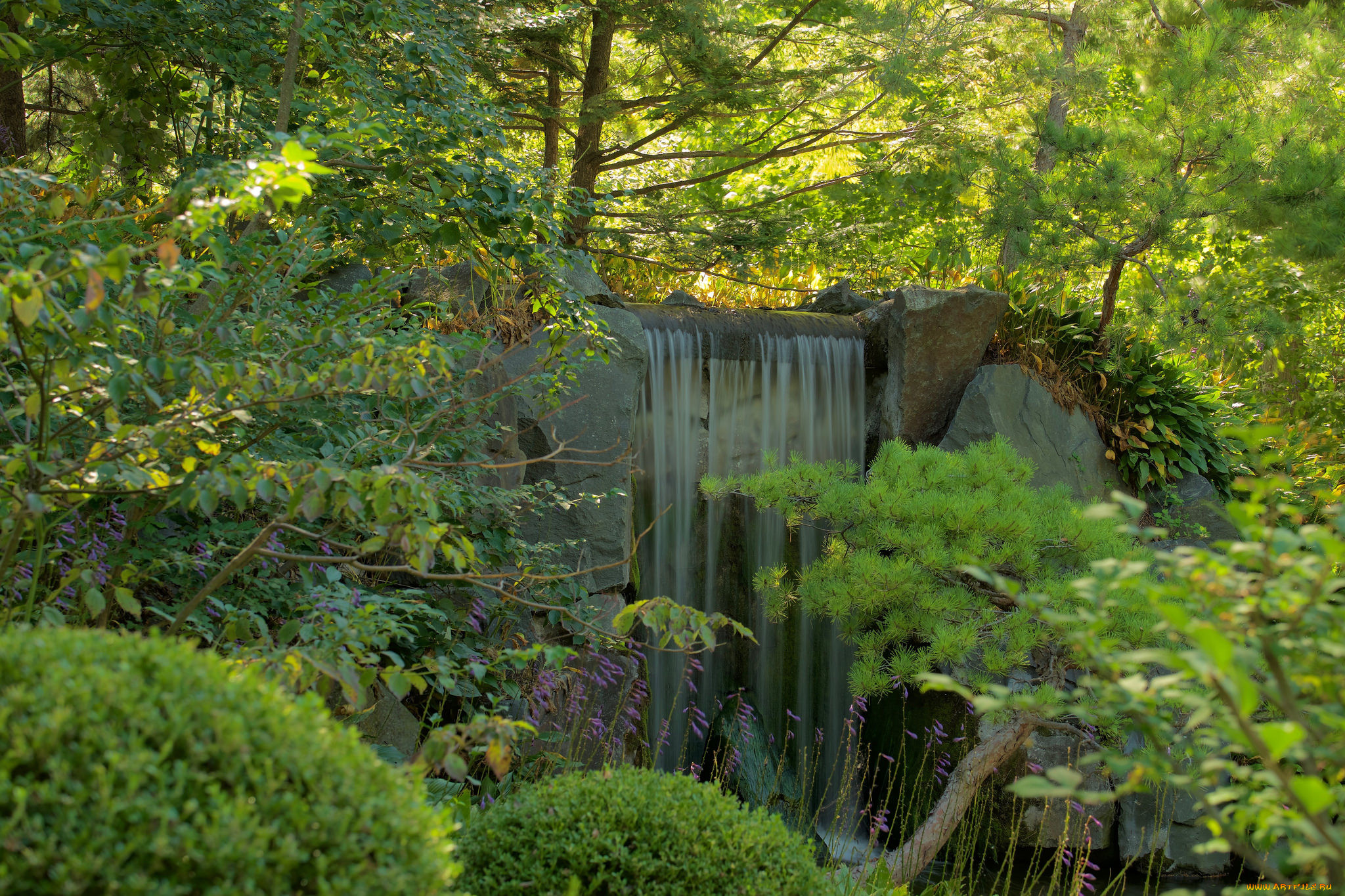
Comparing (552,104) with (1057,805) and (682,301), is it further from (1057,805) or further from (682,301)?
(1057,805)

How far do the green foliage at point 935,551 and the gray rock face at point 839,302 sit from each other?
2.58 meters

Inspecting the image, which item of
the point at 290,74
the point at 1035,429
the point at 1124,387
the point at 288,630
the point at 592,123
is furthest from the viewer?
the point at 592,123

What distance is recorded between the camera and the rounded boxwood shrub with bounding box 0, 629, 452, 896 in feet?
3.36

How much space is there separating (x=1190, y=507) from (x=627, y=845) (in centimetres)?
568

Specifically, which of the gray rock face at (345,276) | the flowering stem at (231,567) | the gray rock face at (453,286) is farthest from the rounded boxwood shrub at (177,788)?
the gray rock face at (453,286)

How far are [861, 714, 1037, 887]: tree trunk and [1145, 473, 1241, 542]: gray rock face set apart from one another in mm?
2934

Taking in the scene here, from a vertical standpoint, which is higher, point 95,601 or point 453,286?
point 453,286

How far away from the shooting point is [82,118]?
4152mm

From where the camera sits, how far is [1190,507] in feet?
20.2

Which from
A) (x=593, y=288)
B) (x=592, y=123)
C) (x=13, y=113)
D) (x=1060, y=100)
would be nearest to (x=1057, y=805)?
(x=593, y=288)

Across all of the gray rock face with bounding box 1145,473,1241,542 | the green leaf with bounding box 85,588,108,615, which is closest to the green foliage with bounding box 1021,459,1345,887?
the green leaf with bounding box 85,588,108,615

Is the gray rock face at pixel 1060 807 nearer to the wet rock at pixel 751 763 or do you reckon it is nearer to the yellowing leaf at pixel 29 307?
the wet rock at pixel 751 763

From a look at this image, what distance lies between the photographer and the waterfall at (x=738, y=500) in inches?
220

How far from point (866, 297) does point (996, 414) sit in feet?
5.59
